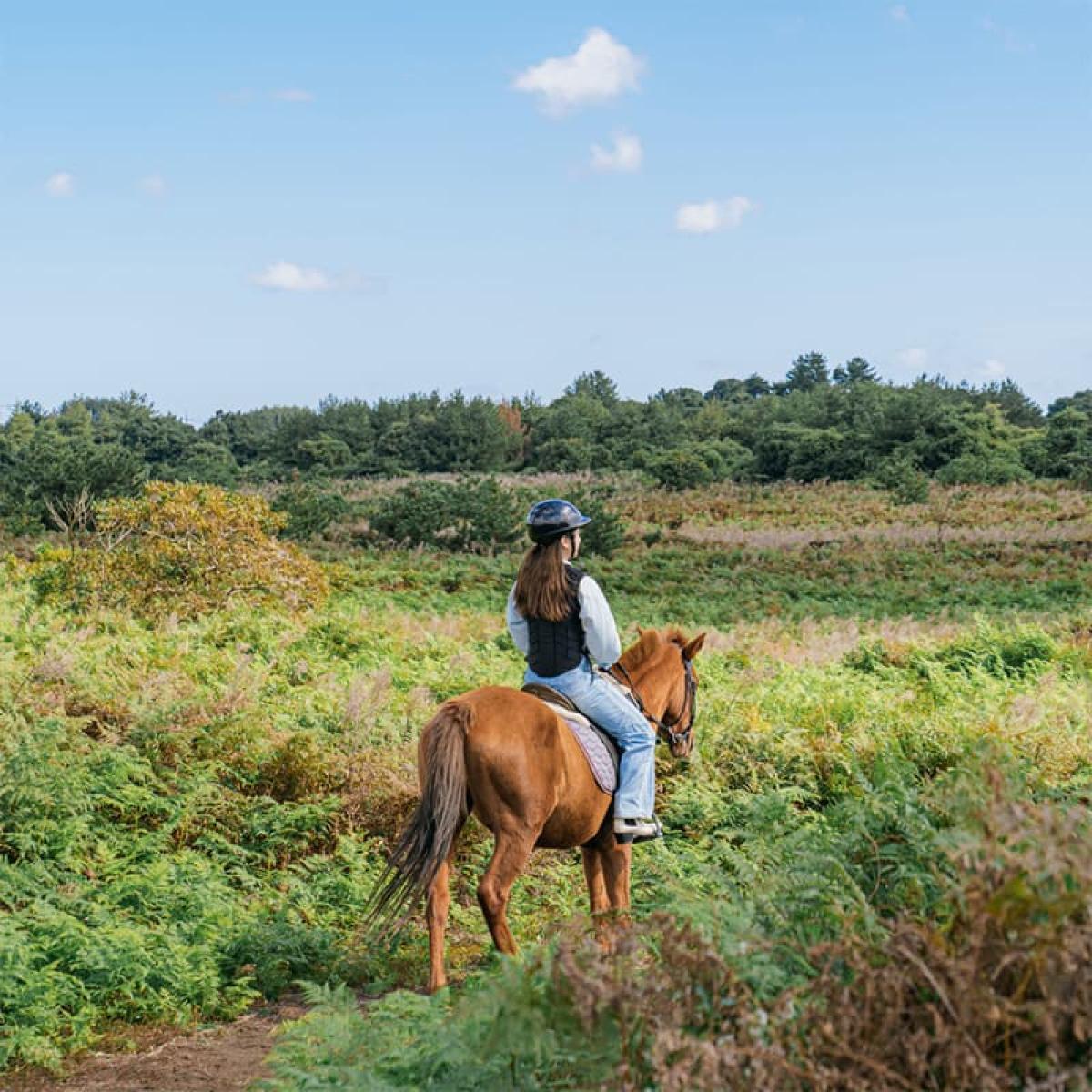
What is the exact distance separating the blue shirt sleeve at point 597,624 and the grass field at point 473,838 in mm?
1279

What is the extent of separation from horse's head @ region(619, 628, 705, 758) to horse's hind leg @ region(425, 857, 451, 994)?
6.21 feet

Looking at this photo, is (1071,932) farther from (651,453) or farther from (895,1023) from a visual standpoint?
(651,453)

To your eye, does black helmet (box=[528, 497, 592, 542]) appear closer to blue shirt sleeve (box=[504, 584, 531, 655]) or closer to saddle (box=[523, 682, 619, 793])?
blue shirt sleeve (box=[504, 584, 531, 655])

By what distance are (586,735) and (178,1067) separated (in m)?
2.71

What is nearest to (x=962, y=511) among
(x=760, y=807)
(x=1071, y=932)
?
(x=760, y=807)

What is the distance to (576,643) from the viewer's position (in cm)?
707

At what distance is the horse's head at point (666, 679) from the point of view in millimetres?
7805

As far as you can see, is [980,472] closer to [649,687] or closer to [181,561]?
[181,561]

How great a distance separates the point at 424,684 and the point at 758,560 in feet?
74.1

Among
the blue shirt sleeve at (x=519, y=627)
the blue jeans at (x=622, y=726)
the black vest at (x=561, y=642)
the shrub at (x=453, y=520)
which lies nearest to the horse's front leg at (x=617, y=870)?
the blue jeans at (x=622, y=726)

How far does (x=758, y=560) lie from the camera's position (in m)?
34.6

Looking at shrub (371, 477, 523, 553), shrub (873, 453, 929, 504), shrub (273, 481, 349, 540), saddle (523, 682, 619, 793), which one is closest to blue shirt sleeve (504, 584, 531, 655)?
saddle (523, 682, 619, 793)

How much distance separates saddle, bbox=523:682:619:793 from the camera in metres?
6.96

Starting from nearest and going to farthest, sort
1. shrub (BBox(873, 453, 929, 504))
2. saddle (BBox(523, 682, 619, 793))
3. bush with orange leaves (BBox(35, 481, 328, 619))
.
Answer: saddle (BBox(523, 682, 619, 793)) → bush with orange leaves (BBox(35, 481, 328, 619)) → shrub (BBox(873, 453, 929, 504))
